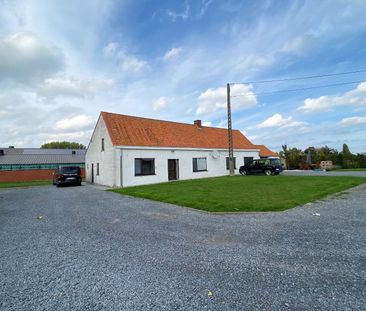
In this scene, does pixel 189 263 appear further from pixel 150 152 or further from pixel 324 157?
pixel 324 157

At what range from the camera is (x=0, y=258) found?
4.33 metres

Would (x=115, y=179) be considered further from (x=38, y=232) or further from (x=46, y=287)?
(x=46, y=287)

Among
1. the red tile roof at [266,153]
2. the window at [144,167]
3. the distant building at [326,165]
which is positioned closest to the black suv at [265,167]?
the red tile roof at [266,153]

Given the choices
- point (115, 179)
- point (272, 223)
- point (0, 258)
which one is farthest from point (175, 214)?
point (115, 179)

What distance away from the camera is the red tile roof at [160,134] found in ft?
62.3

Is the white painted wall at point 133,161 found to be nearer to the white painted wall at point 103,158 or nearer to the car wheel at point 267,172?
the white painted wall at point 103,158

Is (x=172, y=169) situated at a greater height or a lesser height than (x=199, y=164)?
lesser

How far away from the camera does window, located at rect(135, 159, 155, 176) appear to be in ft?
59.7

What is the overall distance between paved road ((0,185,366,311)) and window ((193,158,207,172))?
1583 cm

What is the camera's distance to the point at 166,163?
792 inches

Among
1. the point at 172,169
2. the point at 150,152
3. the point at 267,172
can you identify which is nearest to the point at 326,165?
the point at 267,172

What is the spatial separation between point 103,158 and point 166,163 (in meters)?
5.61

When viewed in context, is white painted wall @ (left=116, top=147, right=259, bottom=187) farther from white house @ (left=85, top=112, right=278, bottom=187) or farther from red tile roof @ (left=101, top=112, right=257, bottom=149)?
red tile roof @ (left=101, top=112, right=257, bottom=149)

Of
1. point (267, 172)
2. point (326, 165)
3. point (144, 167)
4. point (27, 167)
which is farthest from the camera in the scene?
point (27, 167)
